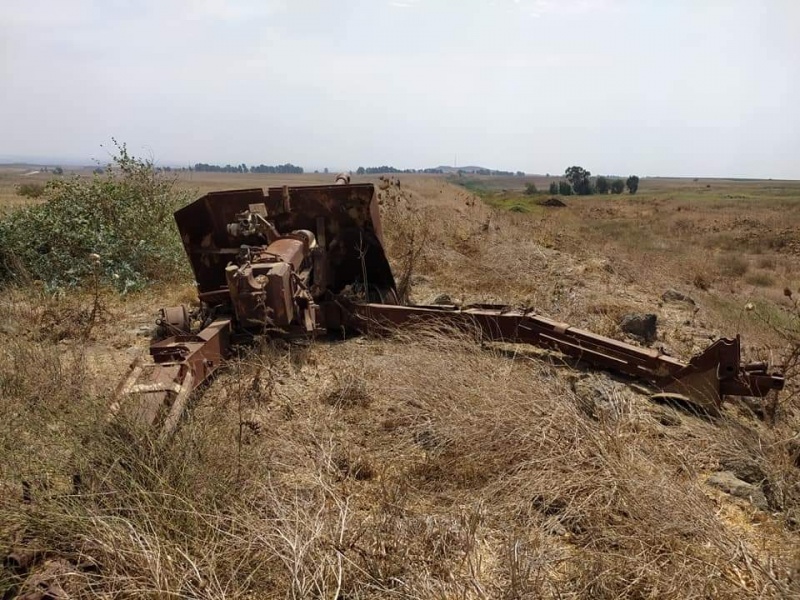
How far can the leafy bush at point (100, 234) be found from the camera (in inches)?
313

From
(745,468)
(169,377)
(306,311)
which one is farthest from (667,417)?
(169,377)

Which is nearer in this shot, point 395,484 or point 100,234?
point 395,484

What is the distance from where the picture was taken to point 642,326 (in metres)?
5.91

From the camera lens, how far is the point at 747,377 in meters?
3.79

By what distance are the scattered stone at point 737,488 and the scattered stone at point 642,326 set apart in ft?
9.21

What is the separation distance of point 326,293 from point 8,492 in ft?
11.5

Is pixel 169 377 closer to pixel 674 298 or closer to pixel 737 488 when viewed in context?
pixel 737 488

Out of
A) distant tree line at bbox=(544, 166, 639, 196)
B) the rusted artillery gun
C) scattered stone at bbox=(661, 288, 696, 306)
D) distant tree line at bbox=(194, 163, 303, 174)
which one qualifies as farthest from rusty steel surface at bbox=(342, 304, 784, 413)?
distant tree line at bbox=(194, 163, 303, 174)

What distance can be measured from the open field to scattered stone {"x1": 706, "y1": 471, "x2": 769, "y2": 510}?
0.05 feet

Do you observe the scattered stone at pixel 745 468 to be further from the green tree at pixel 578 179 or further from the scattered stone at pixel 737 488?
the green tree at pixel 578 179

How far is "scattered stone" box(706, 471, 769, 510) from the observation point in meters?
2.93

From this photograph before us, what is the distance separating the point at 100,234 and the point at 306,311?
530 cm

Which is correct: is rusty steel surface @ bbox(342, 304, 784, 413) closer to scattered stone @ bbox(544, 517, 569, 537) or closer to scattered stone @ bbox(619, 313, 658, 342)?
scattered stone @ bbox(619, 313, 658, 342)

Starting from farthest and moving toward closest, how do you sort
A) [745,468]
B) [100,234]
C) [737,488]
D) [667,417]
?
[100,234] < [667,417] < [745,468] < [737,488]
